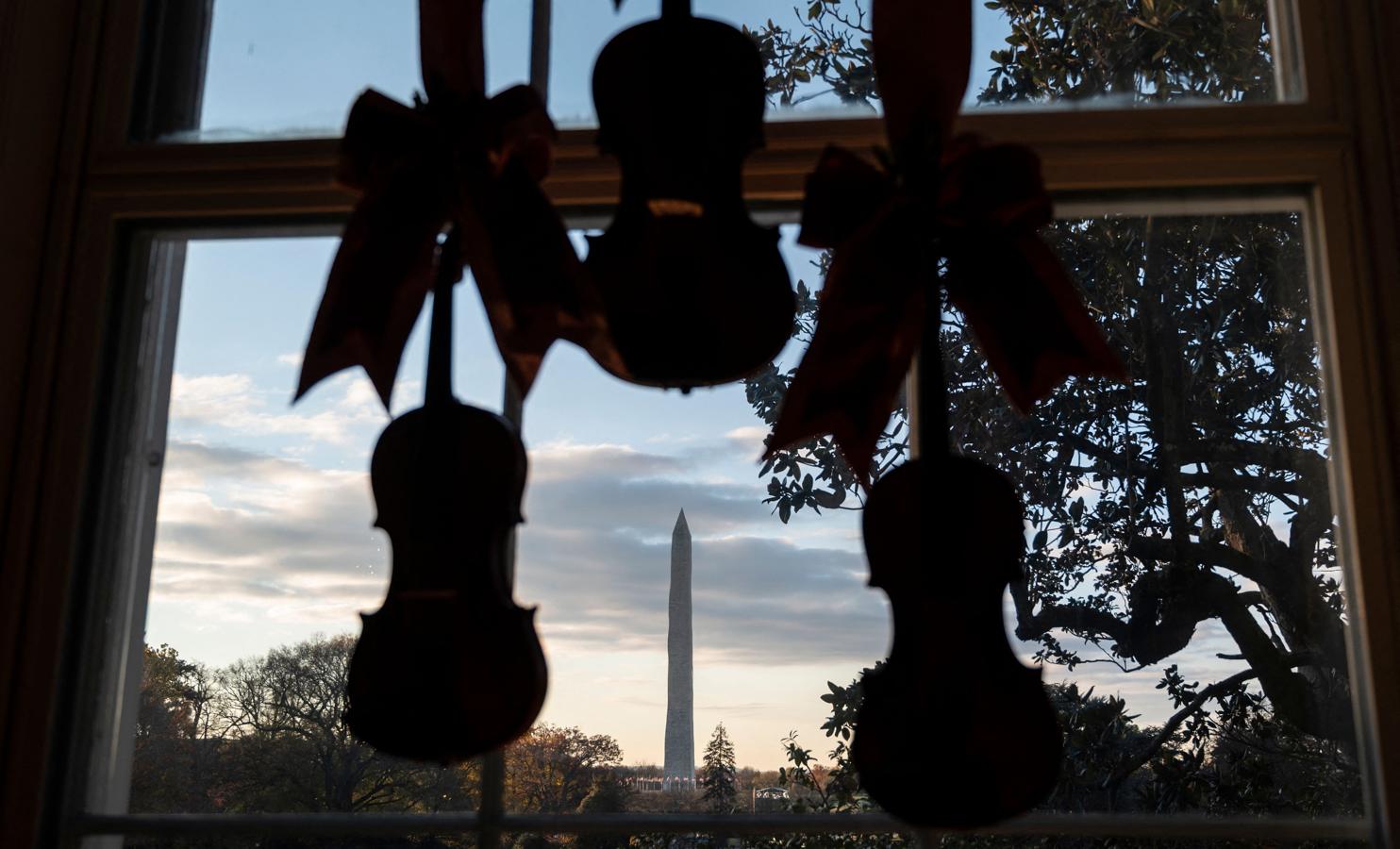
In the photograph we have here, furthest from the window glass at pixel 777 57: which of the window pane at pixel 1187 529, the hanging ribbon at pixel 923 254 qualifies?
the hanging ribbon at pixel 923 254

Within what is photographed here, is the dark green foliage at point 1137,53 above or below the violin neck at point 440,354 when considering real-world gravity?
above

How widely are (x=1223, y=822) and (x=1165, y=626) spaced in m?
0.20

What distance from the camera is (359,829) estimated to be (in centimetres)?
123

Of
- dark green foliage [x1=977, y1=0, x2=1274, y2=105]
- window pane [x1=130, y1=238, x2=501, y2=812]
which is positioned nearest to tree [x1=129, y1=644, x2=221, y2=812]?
window pane [x1=130, y1=238, x2=501, y2=812]

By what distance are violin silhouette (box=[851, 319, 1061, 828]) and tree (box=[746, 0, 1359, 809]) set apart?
402 millimetres

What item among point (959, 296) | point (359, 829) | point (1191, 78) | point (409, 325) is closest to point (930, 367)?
point (959, 296)

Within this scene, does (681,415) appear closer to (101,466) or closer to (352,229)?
(352,229)

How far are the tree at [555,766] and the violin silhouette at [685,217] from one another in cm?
56

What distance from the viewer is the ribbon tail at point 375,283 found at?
36.5 inches

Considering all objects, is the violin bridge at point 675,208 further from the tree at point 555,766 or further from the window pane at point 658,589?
the tree at point 555,766

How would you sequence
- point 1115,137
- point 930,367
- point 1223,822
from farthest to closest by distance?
point 1115,137
point 1223,822
point 930,367

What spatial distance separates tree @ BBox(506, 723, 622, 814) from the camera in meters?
1.23

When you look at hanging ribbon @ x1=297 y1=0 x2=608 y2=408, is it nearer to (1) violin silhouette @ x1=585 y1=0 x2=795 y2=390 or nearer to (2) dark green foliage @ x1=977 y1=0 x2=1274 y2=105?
(1) violin silhouette @ x1=585 y1=0 x2=795 y2=390

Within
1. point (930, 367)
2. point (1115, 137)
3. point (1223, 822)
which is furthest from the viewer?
point (1115, 137)
